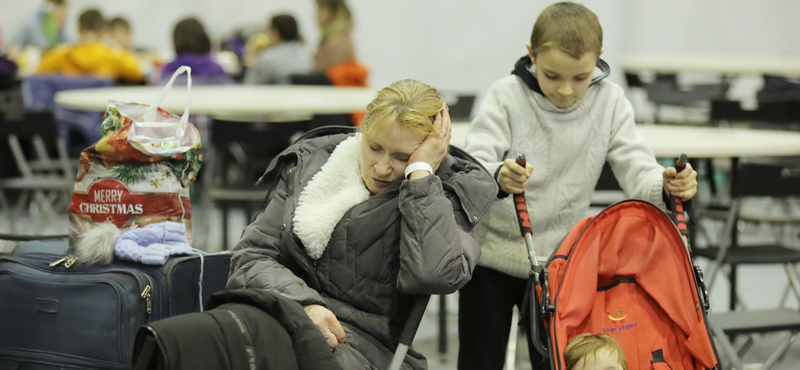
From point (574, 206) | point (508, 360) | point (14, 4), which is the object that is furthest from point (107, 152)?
point (14, 4)

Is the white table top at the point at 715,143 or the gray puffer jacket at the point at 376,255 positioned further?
the white table top at the point at 715,143

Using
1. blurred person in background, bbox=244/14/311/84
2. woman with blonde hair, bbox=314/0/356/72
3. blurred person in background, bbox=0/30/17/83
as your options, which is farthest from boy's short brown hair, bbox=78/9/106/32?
woman with blonde hair, bbox=314/0/356/72

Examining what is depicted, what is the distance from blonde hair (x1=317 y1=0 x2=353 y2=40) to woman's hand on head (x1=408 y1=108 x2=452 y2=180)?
14.4 feet

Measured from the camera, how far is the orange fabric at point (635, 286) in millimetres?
1870

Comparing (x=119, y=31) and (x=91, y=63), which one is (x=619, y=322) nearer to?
(x=91, y=63)

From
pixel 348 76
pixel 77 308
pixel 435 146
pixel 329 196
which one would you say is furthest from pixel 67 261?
pixel 348 76

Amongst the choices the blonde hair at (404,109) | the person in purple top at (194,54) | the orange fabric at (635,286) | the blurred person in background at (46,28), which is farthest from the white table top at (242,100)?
the blurred person in background at (46,28)

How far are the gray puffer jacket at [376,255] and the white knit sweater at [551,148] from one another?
225 millimetres

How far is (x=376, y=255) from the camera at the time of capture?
1778 mm

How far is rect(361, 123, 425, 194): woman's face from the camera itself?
172 centimetres

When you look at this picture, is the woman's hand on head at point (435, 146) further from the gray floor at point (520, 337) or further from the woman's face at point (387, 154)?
the gray floor at point (520, 337)

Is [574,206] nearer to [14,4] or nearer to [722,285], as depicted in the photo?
[722,285]

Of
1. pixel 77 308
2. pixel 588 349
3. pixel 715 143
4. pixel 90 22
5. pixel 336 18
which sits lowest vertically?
pixel 588 349

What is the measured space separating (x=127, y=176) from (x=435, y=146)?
84 cm
